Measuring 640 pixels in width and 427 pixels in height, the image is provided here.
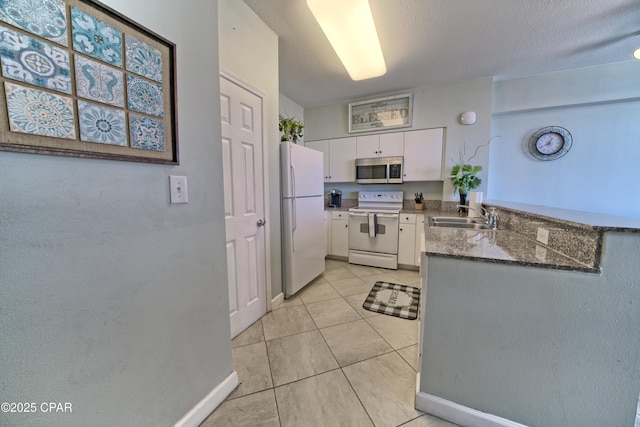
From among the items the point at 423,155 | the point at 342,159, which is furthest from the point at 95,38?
the point at 423,155

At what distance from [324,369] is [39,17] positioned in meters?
1.97

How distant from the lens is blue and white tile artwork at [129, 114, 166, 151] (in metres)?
0.88

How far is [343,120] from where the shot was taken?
12.1 feet

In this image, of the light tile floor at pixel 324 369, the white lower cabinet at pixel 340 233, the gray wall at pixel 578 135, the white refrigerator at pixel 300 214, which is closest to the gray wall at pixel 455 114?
the gray wall at pixel 578 135

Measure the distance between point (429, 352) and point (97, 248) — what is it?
1514 mm

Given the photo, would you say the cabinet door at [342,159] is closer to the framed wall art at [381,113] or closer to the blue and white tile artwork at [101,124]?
the framed wall art at [381,113]

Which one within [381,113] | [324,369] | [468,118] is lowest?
[324,369]

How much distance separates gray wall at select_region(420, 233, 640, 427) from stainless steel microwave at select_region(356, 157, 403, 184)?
245cm

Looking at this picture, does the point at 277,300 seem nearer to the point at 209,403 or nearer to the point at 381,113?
the point at 209,403

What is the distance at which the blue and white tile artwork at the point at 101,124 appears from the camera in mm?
750

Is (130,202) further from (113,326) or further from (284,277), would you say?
(284,277)

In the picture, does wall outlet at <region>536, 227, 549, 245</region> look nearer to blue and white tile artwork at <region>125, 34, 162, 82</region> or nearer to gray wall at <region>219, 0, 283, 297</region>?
gray wall at <region>219, 0, 283, 297</region>

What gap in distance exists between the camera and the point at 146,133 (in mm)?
919

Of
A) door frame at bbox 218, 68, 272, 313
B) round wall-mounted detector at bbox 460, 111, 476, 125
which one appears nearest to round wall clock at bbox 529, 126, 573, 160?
round wall-mounted detector at bbox 460, 111, 476, 125
